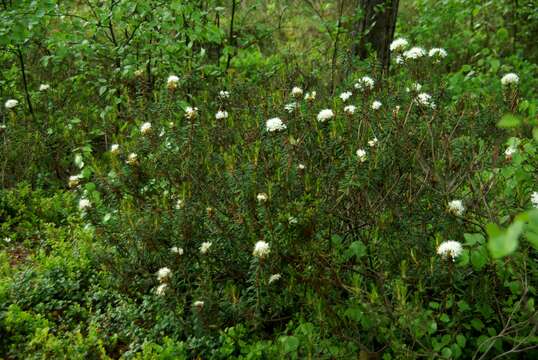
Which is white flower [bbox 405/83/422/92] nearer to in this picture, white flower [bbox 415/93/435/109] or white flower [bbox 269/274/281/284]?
white flower [bbox 415/93/435/109]

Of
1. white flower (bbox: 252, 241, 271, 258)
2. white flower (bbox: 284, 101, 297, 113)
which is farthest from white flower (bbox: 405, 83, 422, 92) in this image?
white flower (bbox: 252, 241, 271, 258)

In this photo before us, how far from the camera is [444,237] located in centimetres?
284

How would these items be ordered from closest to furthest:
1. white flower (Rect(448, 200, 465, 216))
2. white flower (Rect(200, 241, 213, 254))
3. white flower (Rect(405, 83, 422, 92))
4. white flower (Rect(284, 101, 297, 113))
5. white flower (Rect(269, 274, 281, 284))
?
1. white flower (Rect(448, 200, 465, 216))
2. white flower (Rect(269, 274, 281, 284))
3. white flower (Rect(200, 241, 213, 254))
4. white flower (Rect(405, 83, 422, 92))
5. white flower (Rect(284, 101, 297, 113))

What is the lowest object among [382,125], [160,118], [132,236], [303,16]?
[303,16]

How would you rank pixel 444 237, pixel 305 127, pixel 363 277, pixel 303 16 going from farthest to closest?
pixel 303 16, pixel 305 127, pixel 363 277, pixel 444 237

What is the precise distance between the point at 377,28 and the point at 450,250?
440 centimetres

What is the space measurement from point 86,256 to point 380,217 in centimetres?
229

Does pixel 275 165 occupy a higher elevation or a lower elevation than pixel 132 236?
higher

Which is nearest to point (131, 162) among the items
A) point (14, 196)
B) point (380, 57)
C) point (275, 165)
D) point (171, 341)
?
point (275, 165)

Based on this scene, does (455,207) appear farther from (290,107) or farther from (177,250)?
(177,250)

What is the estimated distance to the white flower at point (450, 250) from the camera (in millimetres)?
2543

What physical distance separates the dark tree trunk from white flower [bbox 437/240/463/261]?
398cm

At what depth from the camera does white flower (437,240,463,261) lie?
2.54 metres

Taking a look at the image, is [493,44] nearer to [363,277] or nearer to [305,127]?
[305,127]
